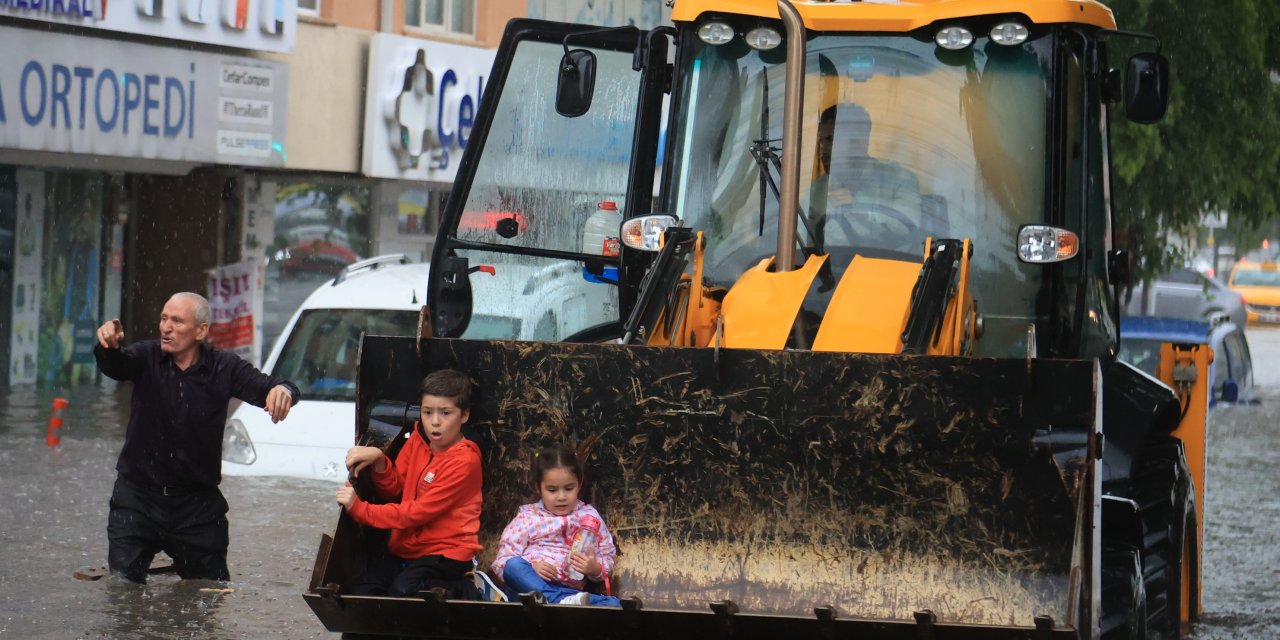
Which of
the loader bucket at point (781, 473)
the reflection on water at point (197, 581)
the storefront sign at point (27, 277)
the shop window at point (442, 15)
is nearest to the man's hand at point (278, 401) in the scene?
the reflection on water at point (197, 581)

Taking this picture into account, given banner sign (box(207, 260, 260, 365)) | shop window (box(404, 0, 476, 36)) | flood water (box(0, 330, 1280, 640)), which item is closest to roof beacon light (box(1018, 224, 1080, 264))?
flood water (box(0, 330, 1280, 640))

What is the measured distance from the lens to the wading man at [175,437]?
7.82 metres

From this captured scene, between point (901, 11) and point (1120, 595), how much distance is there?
7.77 ft

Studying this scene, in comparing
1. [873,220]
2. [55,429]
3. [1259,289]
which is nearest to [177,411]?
[873,220]

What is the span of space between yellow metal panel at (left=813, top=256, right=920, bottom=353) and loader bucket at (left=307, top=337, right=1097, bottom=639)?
0.42 metres

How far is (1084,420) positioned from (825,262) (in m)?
1.33

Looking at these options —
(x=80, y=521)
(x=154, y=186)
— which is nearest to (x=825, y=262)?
(x=80, y=521)

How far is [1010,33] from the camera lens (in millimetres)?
7074

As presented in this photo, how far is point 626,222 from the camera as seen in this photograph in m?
7.30

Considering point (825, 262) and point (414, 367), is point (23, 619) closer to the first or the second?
point (414, 367)

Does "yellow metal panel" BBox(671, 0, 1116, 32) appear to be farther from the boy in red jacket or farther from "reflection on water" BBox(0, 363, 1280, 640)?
"reflection on water" BBox(0, 363, 1280, 640)

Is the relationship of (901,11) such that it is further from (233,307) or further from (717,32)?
(233,307)

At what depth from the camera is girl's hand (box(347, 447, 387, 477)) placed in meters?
5.92

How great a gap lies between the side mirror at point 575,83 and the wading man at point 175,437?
5.34ft
